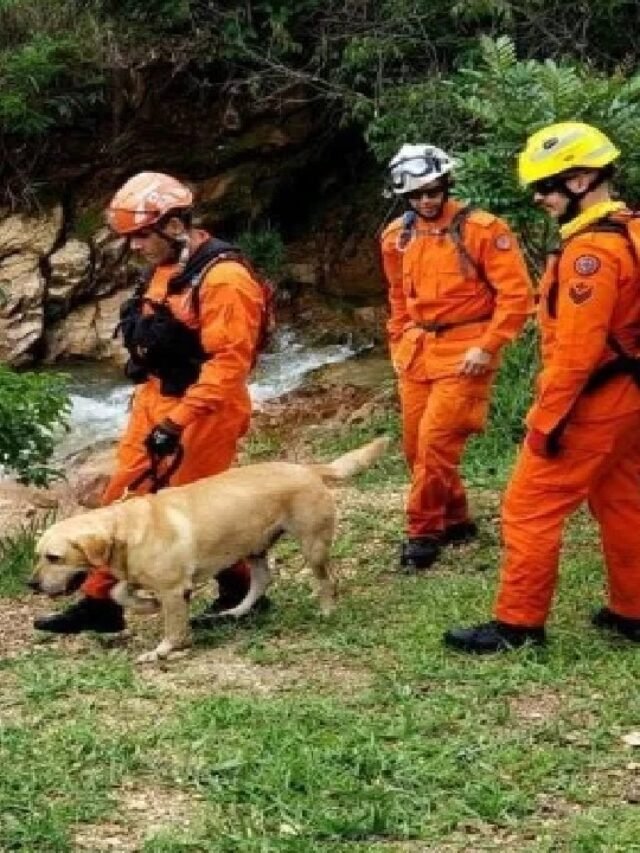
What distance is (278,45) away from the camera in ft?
49.5

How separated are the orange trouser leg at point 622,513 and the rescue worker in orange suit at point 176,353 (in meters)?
1.58

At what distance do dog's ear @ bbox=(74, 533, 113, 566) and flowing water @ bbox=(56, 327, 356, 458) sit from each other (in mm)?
7199

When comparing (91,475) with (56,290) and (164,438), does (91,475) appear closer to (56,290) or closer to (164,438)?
(56,290)

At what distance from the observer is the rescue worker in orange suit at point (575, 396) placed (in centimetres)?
524

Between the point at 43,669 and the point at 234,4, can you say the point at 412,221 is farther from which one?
the point at 234,4

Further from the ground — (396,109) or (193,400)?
(396,109)

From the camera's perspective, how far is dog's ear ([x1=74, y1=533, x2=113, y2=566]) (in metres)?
5.82

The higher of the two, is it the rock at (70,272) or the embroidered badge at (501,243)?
the embroidered badge at (501,243)

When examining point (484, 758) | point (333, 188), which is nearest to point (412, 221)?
point (484, 758)

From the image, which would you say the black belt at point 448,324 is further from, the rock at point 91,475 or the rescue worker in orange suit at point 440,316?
Answer: the rock at point 91,475

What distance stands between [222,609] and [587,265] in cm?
254

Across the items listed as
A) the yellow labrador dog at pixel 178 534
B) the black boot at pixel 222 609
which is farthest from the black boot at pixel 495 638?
the black boot at pixel 222 609

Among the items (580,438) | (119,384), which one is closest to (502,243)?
(580,438)

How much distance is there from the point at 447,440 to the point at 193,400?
1.64 metres
